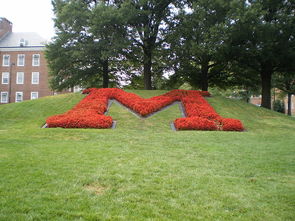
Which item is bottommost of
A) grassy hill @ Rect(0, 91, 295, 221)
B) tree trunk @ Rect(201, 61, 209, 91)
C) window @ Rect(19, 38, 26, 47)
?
grassy hill @ Rect(0, 91, 295, 221)

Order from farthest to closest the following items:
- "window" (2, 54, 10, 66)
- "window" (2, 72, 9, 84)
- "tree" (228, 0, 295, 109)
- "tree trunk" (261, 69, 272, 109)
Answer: "window" (2, 54, 10, 66) → "window" (2, 72, 9, 84) → "tree trunk" (261, 69, 272, 109) → "tree" (228, 0, 295, 109)

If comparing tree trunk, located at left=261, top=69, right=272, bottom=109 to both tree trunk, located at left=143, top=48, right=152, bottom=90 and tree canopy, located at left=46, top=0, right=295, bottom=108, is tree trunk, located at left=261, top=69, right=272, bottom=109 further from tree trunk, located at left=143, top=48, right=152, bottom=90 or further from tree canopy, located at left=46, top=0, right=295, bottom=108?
tree trunk, located at left=143, top=48, right=152, bottom=90

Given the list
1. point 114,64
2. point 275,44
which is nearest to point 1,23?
point 114,64

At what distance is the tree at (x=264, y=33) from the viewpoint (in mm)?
17975

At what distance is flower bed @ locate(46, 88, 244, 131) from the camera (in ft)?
42.3

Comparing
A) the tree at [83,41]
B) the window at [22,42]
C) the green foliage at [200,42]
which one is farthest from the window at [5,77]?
the green foliage at [200,42]

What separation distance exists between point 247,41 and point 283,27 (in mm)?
2477

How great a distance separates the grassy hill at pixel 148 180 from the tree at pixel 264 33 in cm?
1088

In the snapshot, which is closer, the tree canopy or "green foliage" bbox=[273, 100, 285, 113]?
the tree canopy

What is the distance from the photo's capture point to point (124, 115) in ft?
49.5

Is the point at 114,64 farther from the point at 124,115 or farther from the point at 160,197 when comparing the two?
the point at 160,197

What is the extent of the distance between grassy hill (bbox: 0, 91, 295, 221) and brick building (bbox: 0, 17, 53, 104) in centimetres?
3447

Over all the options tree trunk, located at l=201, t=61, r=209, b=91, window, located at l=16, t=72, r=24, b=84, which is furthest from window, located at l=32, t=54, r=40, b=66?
tree trunk, located at l=201, t=61, r=209, b=91

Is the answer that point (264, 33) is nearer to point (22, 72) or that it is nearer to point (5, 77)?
point (22, 72)
